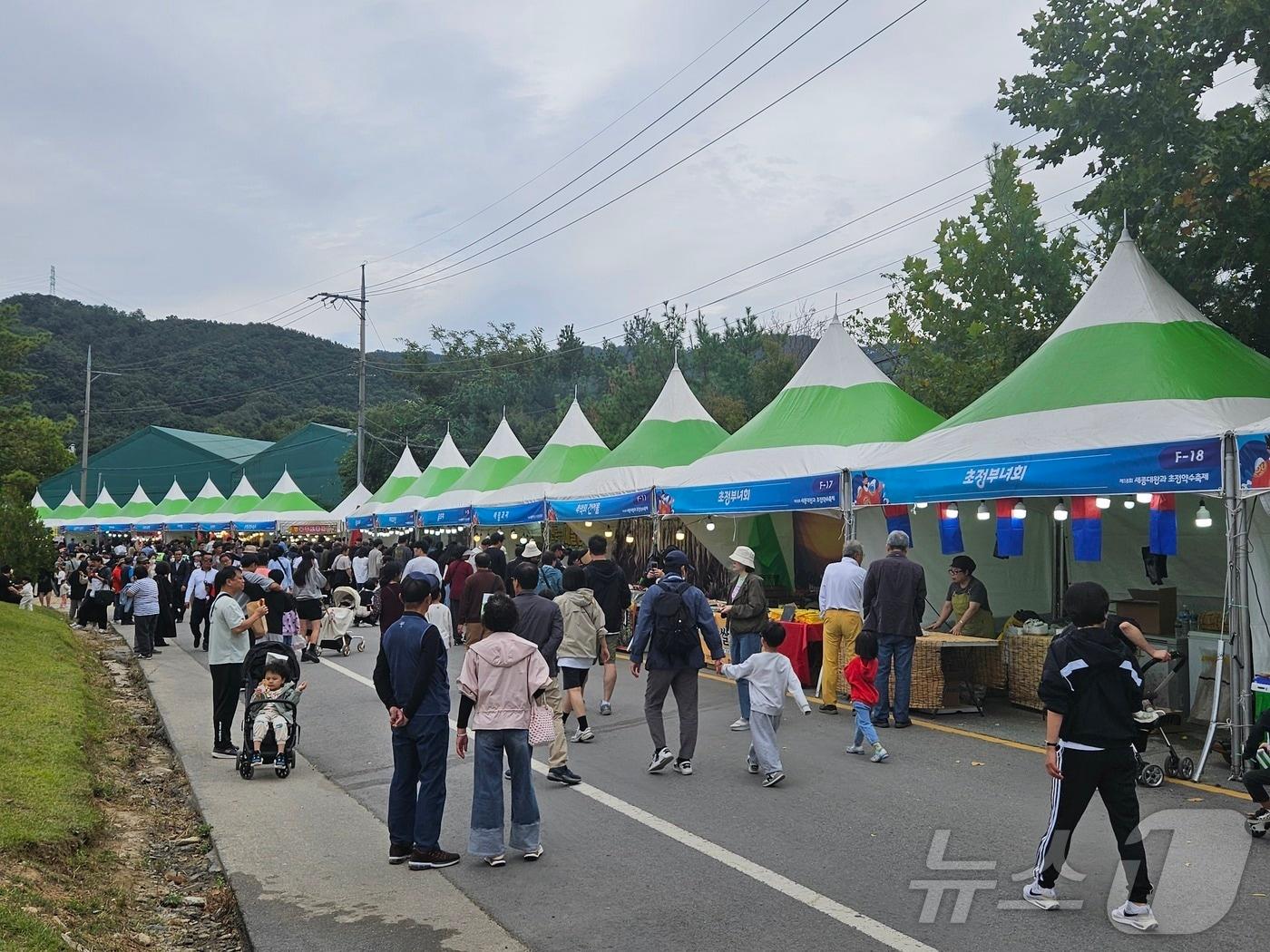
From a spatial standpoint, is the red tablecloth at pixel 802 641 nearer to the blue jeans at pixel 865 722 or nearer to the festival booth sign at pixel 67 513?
the blue jeans at pixel 865 722

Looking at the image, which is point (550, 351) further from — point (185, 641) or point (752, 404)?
point (185, 641)

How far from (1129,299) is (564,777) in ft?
27.2

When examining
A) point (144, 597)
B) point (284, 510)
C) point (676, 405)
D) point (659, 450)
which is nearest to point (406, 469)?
point (284, 510)

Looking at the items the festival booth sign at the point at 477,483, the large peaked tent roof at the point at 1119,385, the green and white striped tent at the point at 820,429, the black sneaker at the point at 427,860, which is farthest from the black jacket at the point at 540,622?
the festival booth sign at the point at 477,483

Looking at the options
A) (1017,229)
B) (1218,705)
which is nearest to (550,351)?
(1017,229)

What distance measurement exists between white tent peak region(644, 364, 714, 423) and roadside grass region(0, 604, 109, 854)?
11.7 m

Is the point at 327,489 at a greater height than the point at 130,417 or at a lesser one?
lesser

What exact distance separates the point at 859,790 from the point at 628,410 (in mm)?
29623

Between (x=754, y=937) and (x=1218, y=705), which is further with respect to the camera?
(x=1218, y=705)

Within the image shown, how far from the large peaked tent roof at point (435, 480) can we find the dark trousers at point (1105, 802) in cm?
2587

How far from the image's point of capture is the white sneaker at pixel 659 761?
842cm

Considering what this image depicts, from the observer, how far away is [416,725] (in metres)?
6.15

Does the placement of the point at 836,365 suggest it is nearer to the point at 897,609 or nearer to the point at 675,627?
the point at 897,609

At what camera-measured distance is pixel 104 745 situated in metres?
10.4
